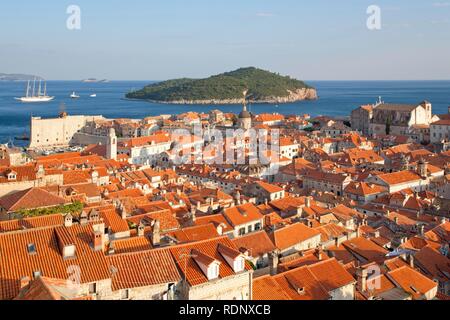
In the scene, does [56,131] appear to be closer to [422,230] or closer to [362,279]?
[422,230]

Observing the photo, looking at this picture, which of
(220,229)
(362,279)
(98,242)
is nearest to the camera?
(98,242)

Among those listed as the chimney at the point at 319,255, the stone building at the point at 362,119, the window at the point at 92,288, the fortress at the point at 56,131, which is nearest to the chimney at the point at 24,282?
the window at the point at 92,288

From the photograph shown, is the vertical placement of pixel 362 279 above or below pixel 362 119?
below

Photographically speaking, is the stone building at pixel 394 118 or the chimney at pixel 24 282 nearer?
the chimney at pixel 24 282

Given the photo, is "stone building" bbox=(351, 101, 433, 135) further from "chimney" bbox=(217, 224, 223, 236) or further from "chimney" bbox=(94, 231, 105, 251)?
"chimney" bbox=(94, 231, 105, 251)

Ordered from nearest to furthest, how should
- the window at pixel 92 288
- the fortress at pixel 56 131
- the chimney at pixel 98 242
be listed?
the window at pixel 92 288 → the chimney at pixel 98 242 → the fortress at pixel 56 131

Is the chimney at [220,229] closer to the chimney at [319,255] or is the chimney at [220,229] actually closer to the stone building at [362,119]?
the chimney at [319,255]

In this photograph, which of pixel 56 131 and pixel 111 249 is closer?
pixel 111 249

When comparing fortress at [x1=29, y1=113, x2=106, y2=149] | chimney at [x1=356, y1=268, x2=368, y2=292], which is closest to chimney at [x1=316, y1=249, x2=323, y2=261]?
chimney at [x1=356, y1=268, x2=368, y2=292]

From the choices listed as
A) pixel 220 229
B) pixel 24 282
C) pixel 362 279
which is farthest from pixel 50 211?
pixel 362 279

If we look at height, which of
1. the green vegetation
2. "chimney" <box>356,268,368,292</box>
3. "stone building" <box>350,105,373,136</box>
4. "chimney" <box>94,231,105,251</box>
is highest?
"stone building" <box>350,105,373,136</box>
